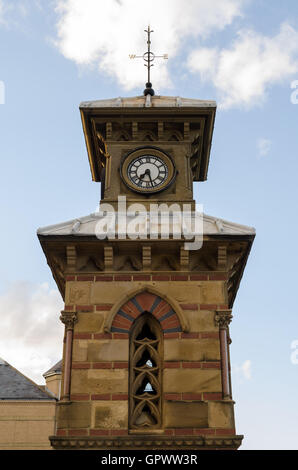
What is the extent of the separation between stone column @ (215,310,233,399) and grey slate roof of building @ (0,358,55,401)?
10.8 meters

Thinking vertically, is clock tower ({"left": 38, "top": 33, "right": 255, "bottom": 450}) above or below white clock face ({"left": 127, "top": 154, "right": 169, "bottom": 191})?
below

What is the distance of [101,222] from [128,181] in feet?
7.63

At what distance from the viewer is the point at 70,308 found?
13242 millimetres

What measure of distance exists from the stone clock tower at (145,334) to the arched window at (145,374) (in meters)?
0.02

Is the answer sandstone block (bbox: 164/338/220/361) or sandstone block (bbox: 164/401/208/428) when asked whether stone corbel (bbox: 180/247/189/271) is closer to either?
sandstone block (bbox: 164/338/220/361)

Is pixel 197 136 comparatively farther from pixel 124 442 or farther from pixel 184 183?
pixel 124 442

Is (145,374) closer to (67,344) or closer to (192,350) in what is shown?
(192,350)

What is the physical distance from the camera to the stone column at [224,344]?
1241 cm

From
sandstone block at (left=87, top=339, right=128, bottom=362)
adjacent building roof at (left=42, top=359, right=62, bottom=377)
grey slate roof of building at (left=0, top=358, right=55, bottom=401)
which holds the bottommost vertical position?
sandstone block at (left=87, top=339, right=128, bottom=362)

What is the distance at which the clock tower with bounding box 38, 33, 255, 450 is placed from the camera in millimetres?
12016

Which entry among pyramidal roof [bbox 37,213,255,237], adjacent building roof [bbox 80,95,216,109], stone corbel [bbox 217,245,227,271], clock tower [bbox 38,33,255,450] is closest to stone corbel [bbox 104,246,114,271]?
clock tower [bbox 38,33,255,450]

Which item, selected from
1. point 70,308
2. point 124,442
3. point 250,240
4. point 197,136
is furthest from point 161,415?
point 197,136

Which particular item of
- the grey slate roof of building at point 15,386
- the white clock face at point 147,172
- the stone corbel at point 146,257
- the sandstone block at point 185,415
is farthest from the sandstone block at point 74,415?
the grey slate roof of building at point 15,386

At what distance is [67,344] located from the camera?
504 inches
